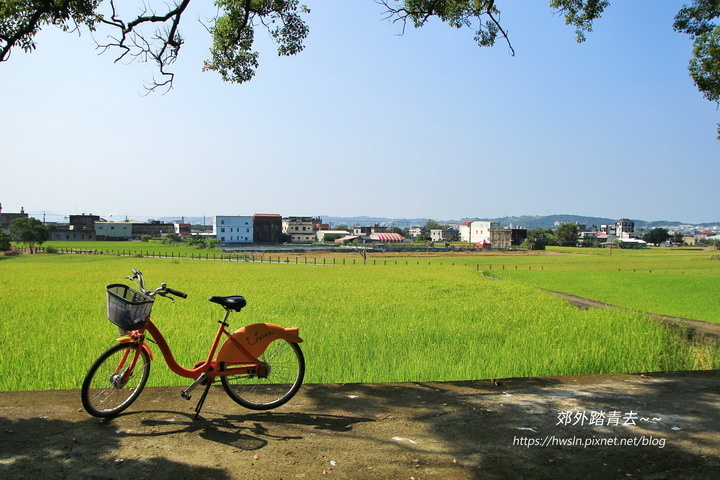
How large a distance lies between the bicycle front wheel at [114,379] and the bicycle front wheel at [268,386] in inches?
28.2

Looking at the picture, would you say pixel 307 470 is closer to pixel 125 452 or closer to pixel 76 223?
pixel 125 452

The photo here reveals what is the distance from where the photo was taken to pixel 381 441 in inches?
148

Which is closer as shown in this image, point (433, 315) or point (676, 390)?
point (676, 390)

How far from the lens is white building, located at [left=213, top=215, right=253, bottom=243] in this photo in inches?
3826

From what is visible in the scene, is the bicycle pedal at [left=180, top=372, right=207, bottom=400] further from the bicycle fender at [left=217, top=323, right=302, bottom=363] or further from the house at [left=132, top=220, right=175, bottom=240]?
the house at [left=132, top=220, right=175, bottom=240]

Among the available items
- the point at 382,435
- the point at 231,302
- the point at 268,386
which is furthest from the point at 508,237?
the point at 382,435

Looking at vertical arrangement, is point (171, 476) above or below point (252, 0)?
below

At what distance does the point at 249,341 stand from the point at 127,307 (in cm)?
106

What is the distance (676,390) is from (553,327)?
18.4ft

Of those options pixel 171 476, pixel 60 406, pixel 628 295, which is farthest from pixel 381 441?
pixel 628 295

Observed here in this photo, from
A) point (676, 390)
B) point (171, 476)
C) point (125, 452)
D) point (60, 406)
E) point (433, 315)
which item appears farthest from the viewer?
point (433, 315)

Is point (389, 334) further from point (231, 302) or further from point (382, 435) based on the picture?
point (382, 435)

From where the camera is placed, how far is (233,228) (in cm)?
9825

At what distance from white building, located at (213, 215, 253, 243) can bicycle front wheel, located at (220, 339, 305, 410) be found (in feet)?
312
